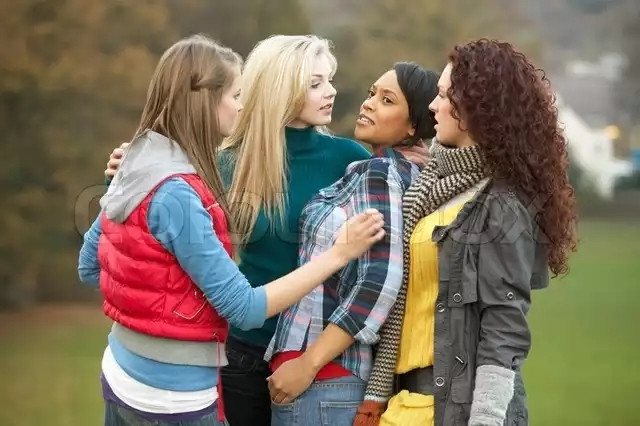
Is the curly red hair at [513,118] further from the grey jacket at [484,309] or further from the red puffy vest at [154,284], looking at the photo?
the red puffy vest at [154,284]

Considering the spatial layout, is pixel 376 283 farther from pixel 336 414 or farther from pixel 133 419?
pixel 133 419

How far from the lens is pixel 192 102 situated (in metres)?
1.49

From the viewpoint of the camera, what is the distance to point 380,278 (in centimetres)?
161

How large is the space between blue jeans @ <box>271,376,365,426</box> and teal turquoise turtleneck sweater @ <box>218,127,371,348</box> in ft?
0.71

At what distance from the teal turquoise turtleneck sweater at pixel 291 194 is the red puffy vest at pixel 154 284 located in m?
0.33

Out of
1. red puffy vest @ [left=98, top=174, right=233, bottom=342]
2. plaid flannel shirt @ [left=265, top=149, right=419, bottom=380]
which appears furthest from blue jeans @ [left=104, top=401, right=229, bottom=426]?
plaid flannel shirt @ [left=265, top=149, right=419, bottom=380]

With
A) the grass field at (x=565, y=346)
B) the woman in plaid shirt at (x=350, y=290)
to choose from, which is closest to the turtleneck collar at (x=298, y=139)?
the woman in plaid shirt at (x=350, y=290)

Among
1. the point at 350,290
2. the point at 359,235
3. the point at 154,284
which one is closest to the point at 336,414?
the point at 350,290

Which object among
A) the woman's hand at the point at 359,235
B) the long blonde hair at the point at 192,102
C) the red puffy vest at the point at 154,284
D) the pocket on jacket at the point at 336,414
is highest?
the long blonde hair at the point at 192,102

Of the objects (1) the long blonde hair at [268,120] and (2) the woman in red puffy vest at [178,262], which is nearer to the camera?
(2) the woman in red puffy vest at [178,262]

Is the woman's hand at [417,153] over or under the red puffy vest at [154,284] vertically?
over

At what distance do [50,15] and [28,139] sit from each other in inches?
20.2

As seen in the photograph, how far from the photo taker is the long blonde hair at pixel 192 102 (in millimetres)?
1482

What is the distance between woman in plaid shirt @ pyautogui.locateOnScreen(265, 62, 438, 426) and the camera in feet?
5.31
